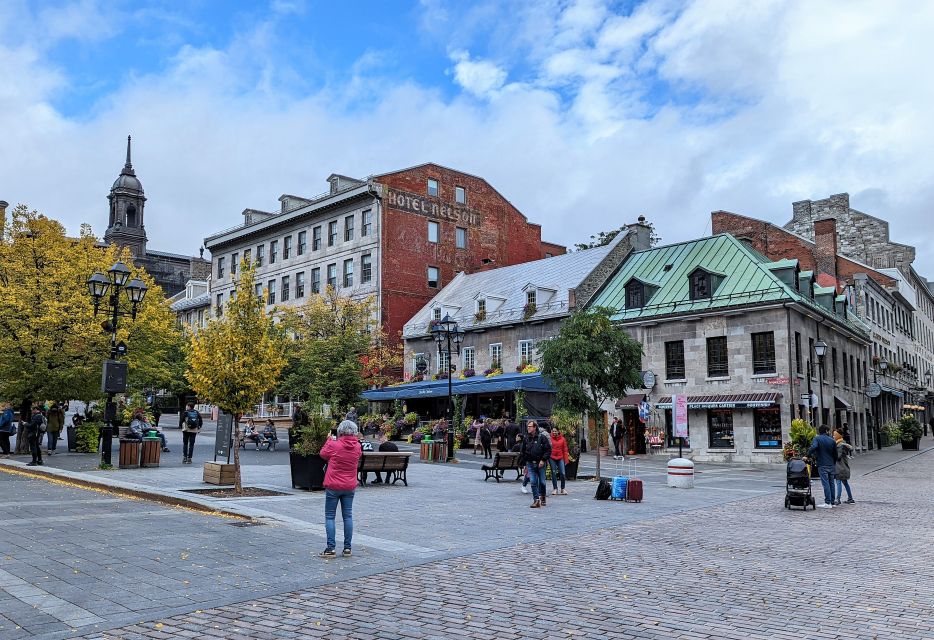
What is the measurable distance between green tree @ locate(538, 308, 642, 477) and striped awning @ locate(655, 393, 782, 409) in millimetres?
10399

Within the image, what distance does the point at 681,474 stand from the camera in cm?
2078

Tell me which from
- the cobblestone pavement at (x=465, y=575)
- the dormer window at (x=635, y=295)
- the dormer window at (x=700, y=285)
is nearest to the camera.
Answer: the cobblestone pavement at (x=465, y=575)

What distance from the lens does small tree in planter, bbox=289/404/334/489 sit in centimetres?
1722

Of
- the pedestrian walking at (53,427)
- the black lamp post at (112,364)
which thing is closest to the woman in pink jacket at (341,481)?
the black lamp post at (112,364)

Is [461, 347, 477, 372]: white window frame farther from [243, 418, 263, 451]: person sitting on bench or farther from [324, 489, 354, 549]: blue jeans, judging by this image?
[324, 489, 354, 549]: blue jeans

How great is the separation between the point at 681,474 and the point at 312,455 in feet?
31.8

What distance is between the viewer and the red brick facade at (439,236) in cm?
4866

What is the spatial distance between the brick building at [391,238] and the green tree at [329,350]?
3979 mm

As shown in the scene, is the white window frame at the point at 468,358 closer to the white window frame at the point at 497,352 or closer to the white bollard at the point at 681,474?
the white window frame at the point at 497,352

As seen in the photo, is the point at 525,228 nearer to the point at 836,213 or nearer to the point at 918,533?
the point at 836,213

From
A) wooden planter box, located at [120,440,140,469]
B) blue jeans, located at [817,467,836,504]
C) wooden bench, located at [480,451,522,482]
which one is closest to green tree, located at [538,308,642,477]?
wooden bench, located at [480,451,522,482]

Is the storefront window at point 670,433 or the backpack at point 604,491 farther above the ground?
the storefront window at point 670,433

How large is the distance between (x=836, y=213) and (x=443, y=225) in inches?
1390

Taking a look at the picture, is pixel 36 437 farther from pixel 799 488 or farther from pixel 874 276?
pixel 874 276
